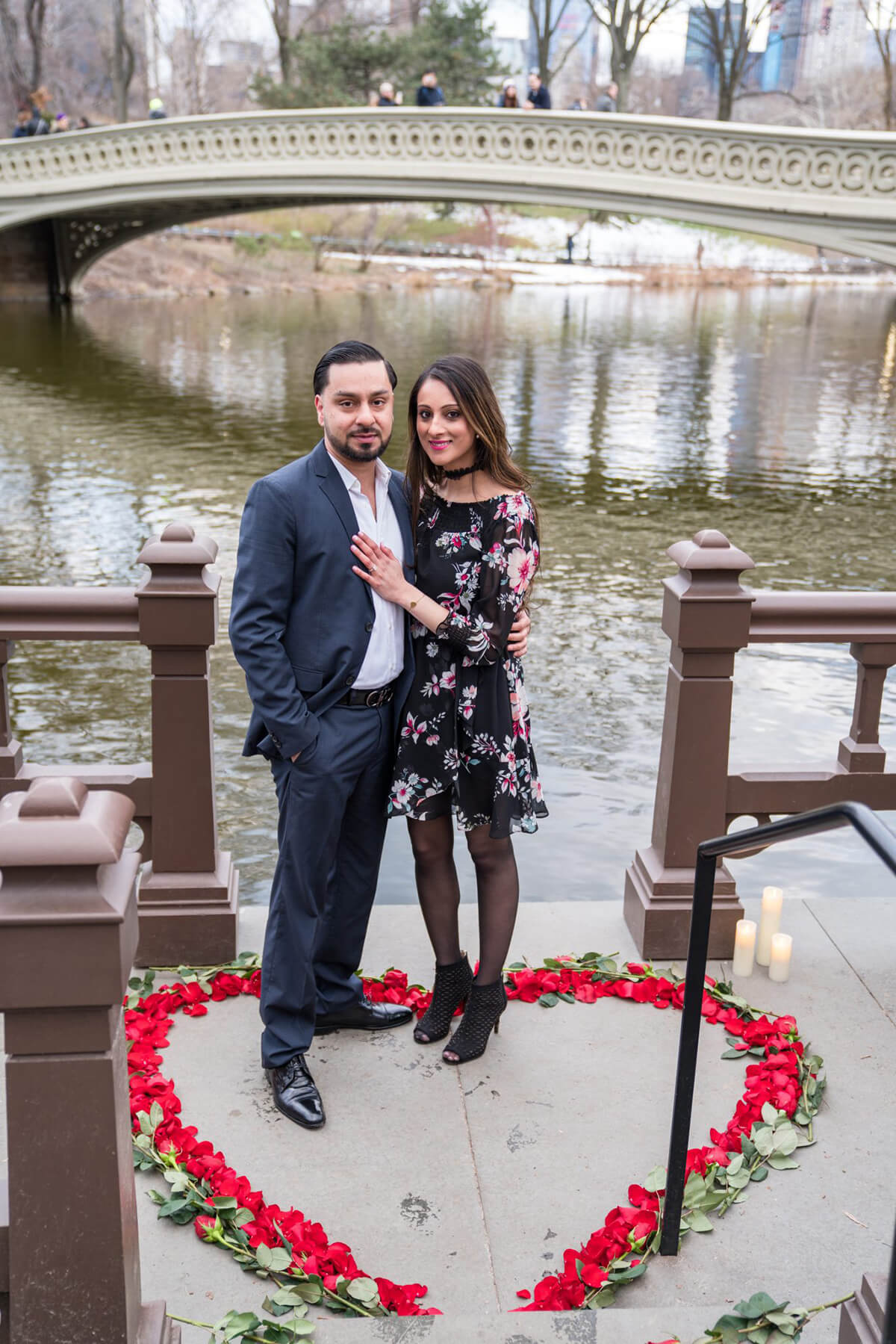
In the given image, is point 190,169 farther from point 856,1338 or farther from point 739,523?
point 856,1338

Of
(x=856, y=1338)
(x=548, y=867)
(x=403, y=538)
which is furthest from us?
(x=548, y=867)

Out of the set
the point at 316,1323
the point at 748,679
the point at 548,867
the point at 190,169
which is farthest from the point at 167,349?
the point at 316,1323

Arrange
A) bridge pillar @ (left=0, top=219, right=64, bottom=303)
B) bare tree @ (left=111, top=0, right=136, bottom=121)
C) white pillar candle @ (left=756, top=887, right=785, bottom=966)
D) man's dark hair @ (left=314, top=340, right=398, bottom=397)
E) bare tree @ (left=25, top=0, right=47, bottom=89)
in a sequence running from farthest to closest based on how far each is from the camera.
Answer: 1. bare tree @ (left=25, top=0, right=47, bottom=89)
2. bare tree @ (left=111, top=0, right=136, bottom=121)
3. bridge pillar @ (left=0, top=219, right=64, bottom=303)
4. white pillar candle @ (left=756, top=887, right=785, bottom=966)
5. man's dark hair @ (left=314, top=340, right=398, bottom=397)

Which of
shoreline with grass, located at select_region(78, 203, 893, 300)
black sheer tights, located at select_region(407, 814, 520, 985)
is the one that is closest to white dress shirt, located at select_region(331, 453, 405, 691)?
black sheer tights, located at select_region(407, 814, 520, 985)

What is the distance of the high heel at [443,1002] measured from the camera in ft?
13.0

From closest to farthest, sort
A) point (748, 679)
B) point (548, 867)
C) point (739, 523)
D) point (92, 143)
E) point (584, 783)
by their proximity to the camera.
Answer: point (548, 867), point (584, 783), point (748, 679), point (739, 523), point (92, 143)

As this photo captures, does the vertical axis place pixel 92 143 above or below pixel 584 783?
above

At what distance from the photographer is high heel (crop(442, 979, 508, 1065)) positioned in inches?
152

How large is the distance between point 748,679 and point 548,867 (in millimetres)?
3254

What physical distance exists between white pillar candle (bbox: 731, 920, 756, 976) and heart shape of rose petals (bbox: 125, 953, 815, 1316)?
0.35 ft

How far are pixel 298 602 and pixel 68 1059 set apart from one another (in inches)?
61.3

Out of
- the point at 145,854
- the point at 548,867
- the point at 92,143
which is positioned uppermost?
the point at 92,143

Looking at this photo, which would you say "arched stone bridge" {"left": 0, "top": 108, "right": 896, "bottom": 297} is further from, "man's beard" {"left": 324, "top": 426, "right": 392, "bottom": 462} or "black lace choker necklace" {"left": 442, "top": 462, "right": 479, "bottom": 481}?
"man's beard" {"left": 324, "top": 426, "right": 392, "bottom": 462}

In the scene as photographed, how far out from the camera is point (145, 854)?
14.3ft
